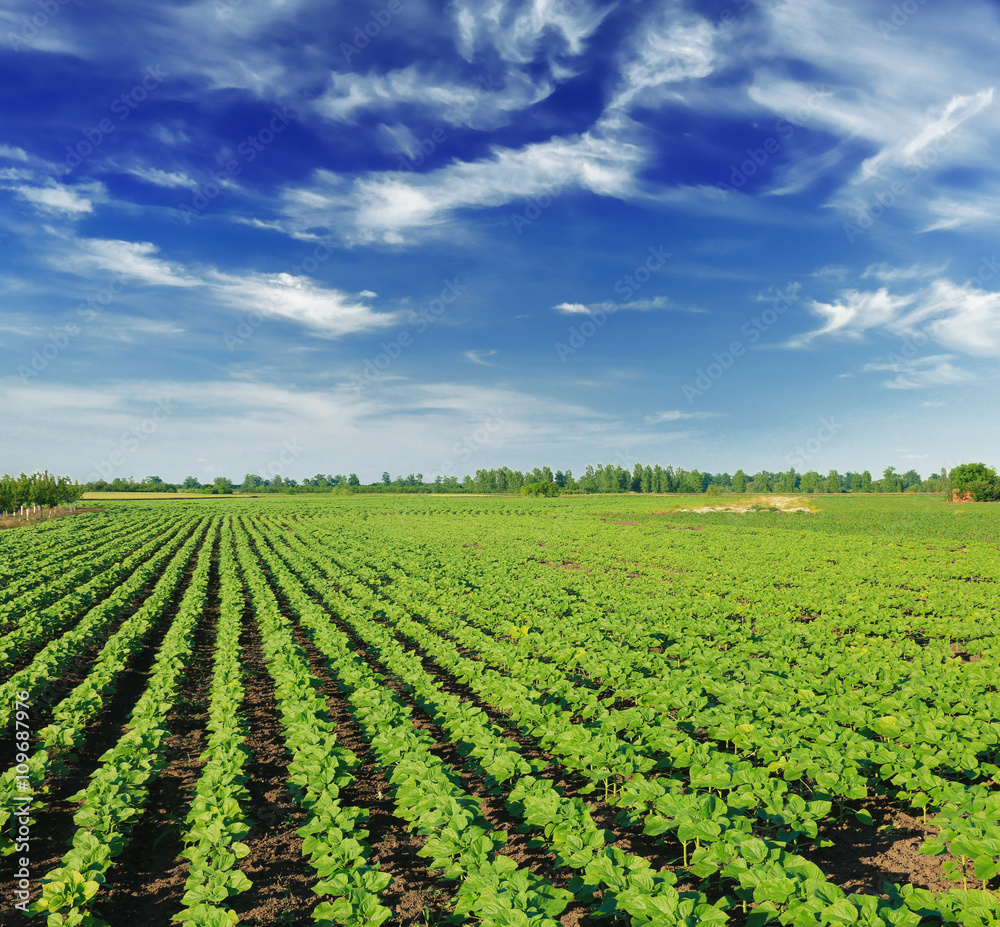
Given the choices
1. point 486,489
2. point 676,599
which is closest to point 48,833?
point 676,599

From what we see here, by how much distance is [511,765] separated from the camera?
651 cm

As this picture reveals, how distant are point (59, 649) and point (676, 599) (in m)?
A: 16.9

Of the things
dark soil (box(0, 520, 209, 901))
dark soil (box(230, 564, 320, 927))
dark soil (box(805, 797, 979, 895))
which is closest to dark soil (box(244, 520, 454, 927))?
dark soil (box(230, 564, 320, 927))

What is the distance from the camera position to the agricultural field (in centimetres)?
474

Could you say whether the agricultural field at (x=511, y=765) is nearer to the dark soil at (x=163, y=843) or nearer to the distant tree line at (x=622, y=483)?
the dark soil at (x=163, y=843)

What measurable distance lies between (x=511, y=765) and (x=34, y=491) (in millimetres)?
85672

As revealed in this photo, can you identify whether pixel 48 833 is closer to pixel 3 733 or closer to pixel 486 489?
pixel 3 733

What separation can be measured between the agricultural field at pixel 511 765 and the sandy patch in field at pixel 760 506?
64.6m

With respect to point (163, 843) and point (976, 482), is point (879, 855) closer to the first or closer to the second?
point (163, 843)

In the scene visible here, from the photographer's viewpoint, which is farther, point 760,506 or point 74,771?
point 760,506

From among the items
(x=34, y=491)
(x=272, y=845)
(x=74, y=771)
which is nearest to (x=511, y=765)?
(x=272, y=845)

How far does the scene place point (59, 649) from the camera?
11.7 m

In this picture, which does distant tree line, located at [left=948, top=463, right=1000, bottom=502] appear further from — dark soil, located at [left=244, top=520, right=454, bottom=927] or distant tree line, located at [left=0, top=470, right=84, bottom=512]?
distant tree line, located at [left=0, top=470, right=84, bottom=512]

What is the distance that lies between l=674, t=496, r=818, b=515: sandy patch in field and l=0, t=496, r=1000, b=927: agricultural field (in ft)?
212
